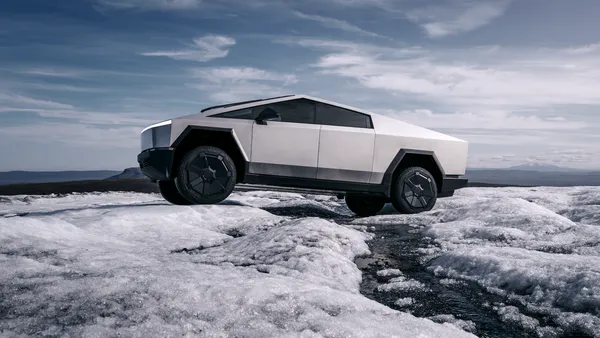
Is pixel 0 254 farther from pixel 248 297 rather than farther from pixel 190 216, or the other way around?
pixel 190 216

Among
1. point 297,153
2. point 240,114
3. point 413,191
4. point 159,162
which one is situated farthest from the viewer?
point 413,191

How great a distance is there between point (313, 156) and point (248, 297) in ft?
13.4

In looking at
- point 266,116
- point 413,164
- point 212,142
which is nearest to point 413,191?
point 413,164

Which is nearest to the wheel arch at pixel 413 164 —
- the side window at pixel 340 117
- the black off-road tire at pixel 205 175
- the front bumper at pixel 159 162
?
the side window at pixel 340 117

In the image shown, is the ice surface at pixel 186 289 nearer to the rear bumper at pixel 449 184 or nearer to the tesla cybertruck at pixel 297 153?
the tesla cybertruck at pixel 297 153

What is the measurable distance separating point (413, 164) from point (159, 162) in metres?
3.61

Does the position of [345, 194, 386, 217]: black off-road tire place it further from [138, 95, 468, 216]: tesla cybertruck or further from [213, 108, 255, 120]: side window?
[213, 108, 255, 120]: side window

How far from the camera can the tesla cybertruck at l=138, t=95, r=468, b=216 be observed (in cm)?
598

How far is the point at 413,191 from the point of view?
685 centimetres

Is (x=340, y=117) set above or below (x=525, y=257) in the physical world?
above

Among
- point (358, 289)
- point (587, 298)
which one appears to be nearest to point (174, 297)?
point (358, 289)

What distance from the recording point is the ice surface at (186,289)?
6.66 feet

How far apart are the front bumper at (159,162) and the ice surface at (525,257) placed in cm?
258

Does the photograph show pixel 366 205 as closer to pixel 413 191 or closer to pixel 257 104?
pixel 413 191
